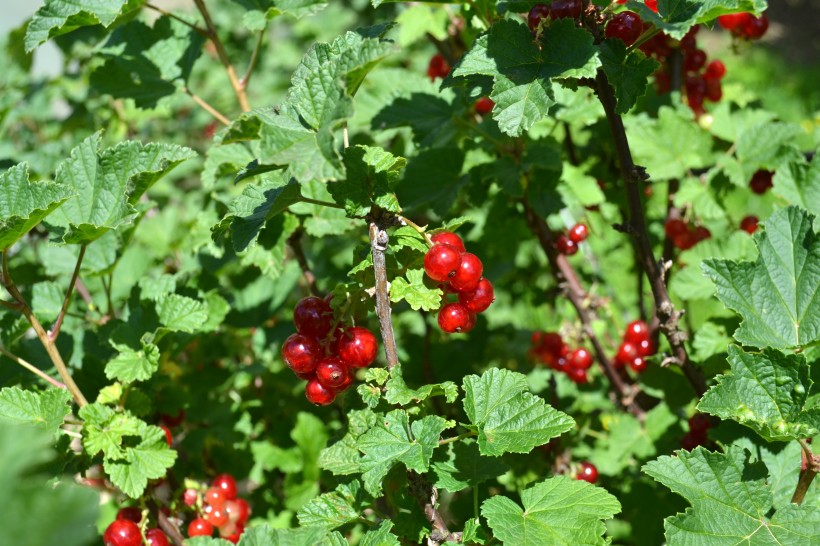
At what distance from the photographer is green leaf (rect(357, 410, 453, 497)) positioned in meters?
1.32

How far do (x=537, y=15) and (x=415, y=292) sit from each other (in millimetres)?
610

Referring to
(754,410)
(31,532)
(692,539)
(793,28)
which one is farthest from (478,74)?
(793,28)

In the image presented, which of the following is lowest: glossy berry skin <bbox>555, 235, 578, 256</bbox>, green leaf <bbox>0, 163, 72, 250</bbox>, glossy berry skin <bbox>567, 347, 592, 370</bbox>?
glossy berry skin <bbox>567, 347, 592, 370</bbox>

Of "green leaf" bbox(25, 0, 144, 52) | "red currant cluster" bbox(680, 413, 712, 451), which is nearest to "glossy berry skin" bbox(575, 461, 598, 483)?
"red currant cluster" bbox(680, 413, 712, 451)

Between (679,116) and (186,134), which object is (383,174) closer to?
(679,116)

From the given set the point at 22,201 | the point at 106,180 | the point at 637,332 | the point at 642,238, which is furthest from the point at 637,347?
the point at 22,201

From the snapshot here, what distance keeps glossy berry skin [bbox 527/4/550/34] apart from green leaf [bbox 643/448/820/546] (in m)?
0.89

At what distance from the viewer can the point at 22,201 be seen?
155 cm

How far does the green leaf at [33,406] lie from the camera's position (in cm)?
157

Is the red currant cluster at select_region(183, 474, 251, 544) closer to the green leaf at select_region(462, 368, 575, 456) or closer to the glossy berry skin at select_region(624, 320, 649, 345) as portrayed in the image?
the green leaf at select_region(462, 368, 575, 456)

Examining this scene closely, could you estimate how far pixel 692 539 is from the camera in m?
1.39

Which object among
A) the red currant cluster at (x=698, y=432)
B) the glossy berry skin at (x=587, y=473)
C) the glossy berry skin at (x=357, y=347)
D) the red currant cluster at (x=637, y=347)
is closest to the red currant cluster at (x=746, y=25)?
the red currant cluster at (x=637, y=347)

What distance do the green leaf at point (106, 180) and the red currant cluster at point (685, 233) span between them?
152 cm

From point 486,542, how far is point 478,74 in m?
0.93
